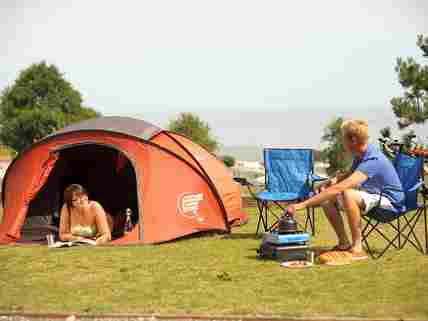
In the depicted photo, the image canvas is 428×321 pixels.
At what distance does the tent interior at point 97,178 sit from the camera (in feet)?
32.5

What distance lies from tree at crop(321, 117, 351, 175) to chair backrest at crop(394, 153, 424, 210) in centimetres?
A: 2174

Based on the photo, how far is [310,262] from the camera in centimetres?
619

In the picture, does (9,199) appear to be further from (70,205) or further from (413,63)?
(413,63)

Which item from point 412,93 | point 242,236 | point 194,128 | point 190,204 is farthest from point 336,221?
point 194,128

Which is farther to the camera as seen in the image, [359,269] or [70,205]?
[70,205]

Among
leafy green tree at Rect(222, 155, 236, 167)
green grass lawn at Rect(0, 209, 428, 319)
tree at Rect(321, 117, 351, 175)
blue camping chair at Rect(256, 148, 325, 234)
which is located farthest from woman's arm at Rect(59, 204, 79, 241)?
tree at Rect(321, 117, 351, 175)

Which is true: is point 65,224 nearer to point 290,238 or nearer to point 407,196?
point 290,238

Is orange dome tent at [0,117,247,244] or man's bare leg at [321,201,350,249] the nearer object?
man's bare leg at [321,201,350,249]

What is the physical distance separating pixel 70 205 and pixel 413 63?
9.83 metres

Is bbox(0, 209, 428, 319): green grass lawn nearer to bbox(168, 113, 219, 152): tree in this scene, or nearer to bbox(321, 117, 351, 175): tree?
bbox(321, 117, 351, 175): tree

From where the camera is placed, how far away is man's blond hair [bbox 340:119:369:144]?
20.9 ft

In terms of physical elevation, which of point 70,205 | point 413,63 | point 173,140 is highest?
point 413,63

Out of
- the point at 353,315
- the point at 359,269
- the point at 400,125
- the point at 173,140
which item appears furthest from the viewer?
the point at 400,125

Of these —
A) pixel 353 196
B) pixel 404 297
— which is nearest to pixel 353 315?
pixel 404 297
